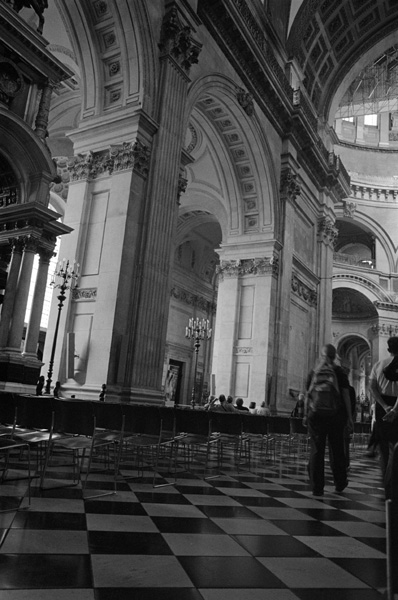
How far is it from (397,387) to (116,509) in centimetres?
296

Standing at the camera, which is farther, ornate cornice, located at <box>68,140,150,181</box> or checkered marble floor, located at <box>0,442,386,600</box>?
ornate cornice, located at <box>68,140,150,181</box>

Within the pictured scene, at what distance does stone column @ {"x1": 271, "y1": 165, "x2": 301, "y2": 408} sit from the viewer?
17.5 metres

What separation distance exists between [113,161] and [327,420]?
7606mm

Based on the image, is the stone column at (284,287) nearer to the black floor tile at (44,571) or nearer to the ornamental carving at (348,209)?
the ornamental carving at (348,209)

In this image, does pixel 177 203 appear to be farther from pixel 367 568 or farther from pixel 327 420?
pixel 367 568

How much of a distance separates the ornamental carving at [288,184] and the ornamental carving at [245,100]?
317cm

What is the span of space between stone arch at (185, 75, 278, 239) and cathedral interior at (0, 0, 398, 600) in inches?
2.4

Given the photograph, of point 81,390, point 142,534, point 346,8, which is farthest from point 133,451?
point 346,8

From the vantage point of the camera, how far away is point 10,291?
26.6 ft

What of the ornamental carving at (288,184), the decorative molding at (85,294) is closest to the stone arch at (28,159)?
the decorative molding at (85,294)

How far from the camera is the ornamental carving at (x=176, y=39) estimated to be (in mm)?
11133

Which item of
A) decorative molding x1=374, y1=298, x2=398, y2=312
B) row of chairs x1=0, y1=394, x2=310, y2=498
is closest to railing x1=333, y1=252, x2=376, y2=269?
decorative molding x1=374, y1=298, x2=398, y2=312

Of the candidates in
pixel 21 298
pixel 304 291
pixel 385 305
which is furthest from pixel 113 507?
pixel 385 305

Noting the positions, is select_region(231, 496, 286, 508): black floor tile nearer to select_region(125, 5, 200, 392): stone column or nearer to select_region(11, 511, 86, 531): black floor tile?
select_region(11, 511, 86, 531): black floor tile
